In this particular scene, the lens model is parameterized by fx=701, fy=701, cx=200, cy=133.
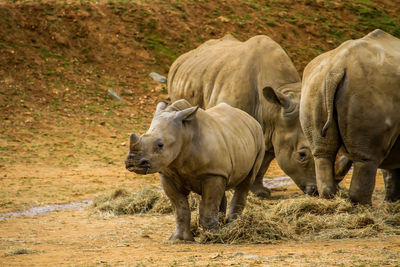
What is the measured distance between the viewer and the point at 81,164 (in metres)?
14.4

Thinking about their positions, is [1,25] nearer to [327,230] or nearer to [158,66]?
[158,66]

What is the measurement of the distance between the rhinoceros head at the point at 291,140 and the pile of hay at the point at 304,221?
1.04 metres

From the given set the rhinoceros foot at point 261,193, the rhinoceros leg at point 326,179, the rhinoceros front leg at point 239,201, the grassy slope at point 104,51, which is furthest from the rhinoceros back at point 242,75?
the grassy slope at point 104,51

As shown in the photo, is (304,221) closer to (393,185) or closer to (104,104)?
(393,185)

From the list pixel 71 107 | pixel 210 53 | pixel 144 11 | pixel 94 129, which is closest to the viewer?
pixel 210 53

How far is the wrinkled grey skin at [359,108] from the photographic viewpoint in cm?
808

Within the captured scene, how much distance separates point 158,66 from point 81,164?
9.26 meters

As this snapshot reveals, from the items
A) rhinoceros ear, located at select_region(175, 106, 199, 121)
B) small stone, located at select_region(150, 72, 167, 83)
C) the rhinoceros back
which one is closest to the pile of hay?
rhinoceros ear, located at select_region(175, 106, 199, 121)

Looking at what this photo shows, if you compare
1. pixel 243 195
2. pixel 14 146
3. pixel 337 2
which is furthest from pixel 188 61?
pixel 337 2

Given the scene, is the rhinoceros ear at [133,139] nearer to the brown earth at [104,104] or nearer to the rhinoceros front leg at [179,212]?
the rhinoceros front leg at [179,212]

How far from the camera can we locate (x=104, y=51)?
2250 cm

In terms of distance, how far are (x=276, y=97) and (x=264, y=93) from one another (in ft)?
0.80

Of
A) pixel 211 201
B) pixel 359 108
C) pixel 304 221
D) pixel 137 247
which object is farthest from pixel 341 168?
pixel 137 247

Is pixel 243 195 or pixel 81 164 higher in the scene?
pixel 243 195
